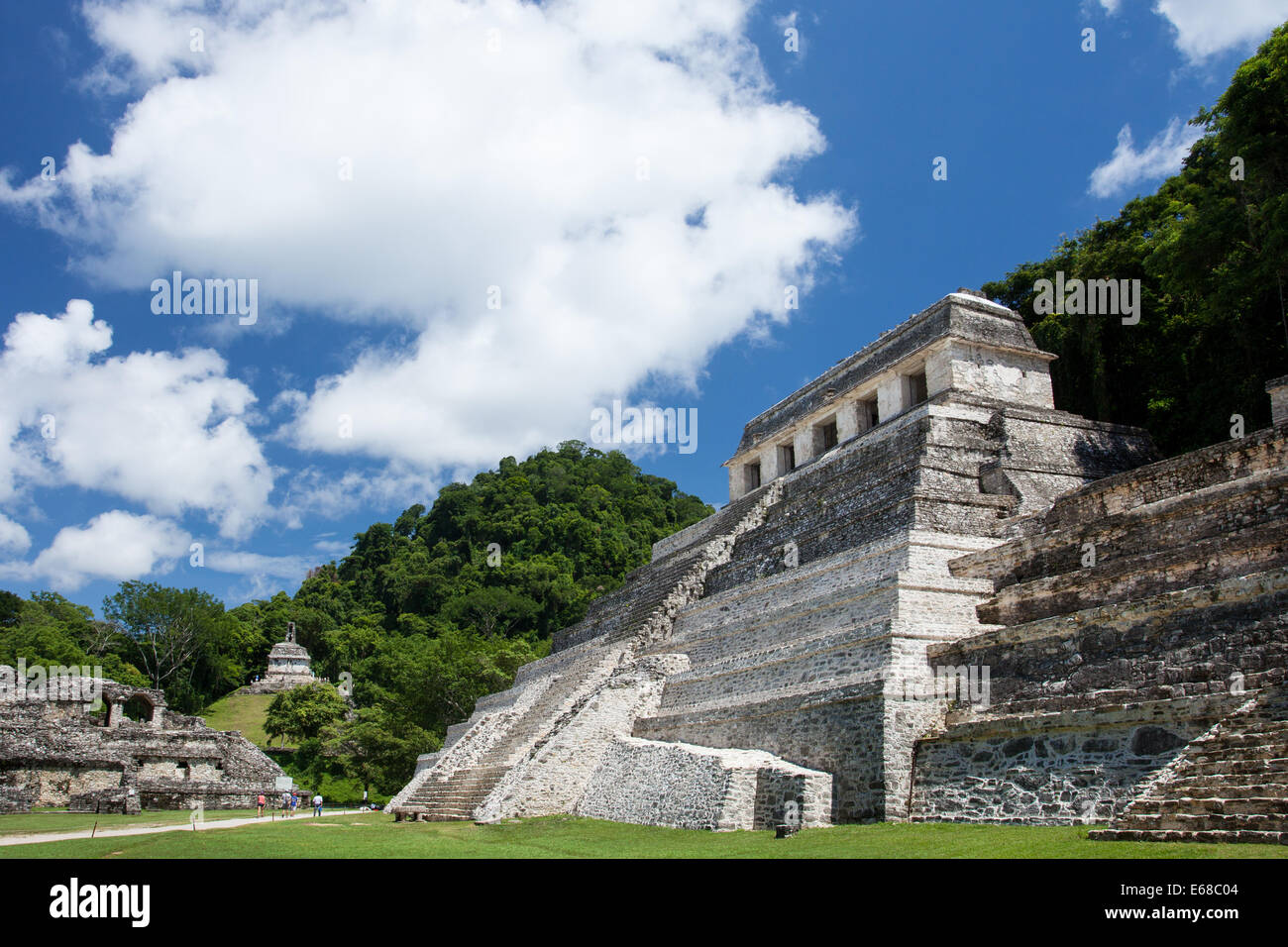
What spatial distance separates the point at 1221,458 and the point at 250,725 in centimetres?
4884

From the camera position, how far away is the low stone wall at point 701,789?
12.0 metres

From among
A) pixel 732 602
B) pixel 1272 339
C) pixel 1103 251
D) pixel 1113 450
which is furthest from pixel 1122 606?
pixel 1103 251

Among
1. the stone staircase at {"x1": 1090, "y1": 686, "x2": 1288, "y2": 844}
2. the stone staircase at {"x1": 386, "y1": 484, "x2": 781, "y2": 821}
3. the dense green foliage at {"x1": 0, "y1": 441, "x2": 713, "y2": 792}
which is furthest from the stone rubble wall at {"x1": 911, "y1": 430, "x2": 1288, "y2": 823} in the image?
the dense green foliage at {"x1": 0, "y1": 441, "x2": 713, "y2": 792}

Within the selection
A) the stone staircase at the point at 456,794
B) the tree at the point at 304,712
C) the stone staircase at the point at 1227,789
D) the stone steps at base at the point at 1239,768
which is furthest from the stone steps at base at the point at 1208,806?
the tree at the point at 304,712

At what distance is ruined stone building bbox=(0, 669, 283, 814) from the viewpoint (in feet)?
78.3

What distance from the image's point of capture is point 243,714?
53219 mm

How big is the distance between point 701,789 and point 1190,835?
7046 mm

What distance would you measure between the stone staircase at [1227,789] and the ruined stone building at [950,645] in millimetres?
22

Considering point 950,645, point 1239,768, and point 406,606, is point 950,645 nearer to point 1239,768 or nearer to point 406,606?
point 1239,768

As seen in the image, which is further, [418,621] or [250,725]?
[418,621]

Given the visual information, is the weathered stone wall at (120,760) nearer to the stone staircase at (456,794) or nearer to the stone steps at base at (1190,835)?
the stone staircase at (456,794)

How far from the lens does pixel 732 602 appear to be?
1872 cm

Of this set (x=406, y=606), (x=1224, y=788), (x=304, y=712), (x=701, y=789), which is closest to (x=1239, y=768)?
(x=1224, y=788)
